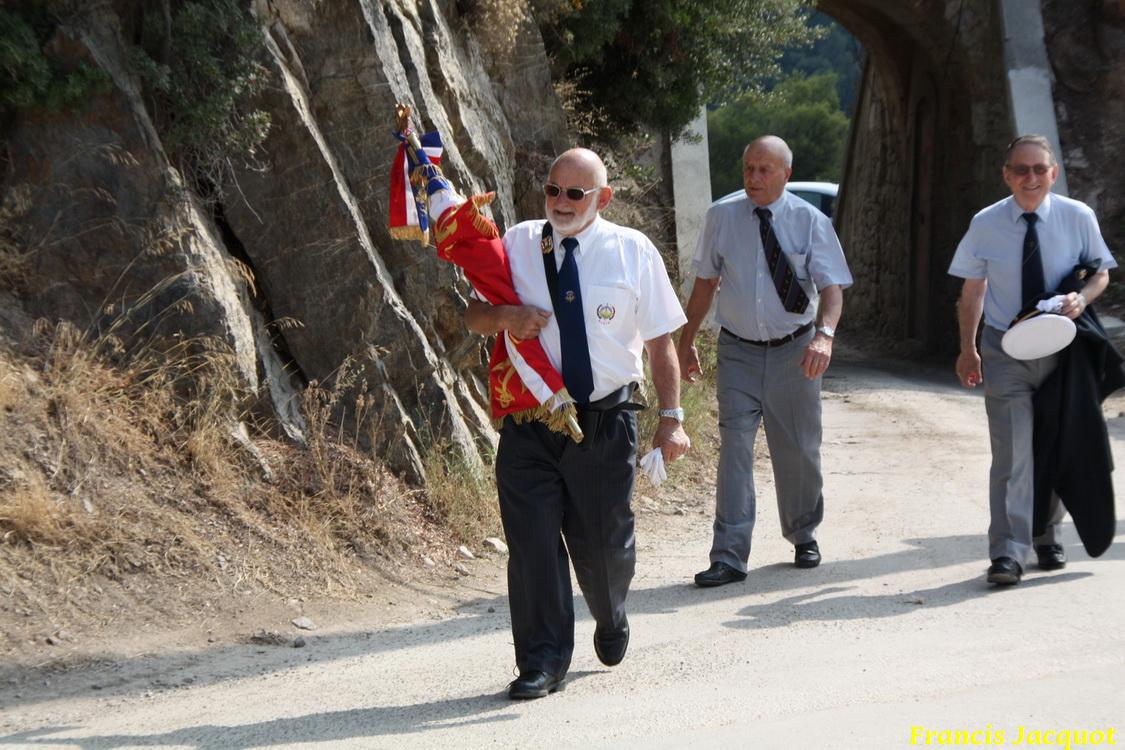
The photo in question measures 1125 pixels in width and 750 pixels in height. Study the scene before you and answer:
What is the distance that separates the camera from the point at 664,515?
891 cm

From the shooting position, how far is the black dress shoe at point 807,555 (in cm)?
726

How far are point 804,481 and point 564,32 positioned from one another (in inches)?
233

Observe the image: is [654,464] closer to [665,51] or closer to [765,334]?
[765,334]

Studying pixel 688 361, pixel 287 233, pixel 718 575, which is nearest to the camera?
pixel 718 575

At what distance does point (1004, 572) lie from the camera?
6.53 metres

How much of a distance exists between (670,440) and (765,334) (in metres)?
2.11

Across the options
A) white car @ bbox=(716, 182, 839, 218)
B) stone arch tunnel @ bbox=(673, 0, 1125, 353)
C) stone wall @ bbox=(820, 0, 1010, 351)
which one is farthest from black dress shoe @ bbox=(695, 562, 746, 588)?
white car @ bbox=(716, 182, 839, 218)

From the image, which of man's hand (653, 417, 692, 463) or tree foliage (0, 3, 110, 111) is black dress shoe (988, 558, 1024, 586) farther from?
tree foliage (0, 3, 110, 111)

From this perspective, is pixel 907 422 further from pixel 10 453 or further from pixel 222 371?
pixel 10 453

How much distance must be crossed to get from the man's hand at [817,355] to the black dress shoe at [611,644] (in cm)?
205

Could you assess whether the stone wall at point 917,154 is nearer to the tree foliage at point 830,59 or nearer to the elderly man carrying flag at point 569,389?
the elderly man carrying flag at point 569,389

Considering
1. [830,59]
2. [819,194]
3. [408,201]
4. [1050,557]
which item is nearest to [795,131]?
[830,59]

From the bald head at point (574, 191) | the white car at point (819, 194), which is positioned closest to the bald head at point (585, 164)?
the bald head at point (574, 191)

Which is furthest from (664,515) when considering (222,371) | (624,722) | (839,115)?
(839,115)
